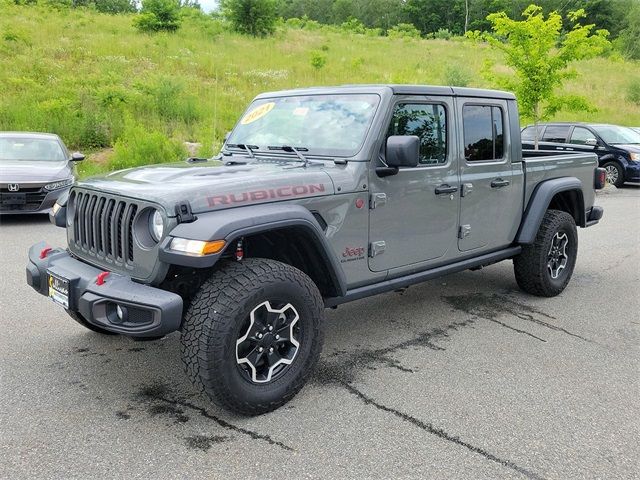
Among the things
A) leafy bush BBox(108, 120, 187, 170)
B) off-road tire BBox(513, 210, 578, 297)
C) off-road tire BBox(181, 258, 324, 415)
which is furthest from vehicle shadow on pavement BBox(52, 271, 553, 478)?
leafy bush BBox(108, 120, 187, 170)

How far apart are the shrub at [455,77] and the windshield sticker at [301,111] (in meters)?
21.6

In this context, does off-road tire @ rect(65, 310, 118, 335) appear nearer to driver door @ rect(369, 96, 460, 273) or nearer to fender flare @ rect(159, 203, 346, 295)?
fender flare @ rect(159, 203, 346, 295)

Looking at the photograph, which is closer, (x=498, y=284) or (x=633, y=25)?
(x=498, y=284)

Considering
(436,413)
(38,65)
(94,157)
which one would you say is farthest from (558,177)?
(38,65)

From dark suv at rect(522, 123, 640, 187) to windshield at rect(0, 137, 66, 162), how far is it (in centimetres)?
1107

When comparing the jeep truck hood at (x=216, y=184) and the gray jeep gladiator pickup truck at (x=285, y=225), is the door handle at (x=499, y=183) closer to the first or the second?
the gray jeep gladiator pickup truck at (x=285, y=225)

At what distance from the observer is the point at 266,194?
134 inches

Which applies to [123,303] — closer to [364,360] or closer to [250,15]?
[364,360]

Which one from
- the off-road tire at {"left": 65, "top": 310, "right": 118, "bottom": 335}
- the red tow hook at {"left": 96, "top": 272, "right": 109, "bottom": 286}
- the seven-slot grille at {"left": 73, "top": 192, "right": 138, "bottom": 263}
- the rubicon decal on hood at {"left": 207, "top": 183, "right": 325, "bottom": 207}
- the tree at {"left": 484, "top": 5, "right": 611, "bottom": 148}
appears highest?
the tree at {"left": 484, "top": 5, "right": 611, "bottom": 148}

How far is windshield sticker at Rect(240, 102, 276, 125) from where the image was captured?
15.4ft

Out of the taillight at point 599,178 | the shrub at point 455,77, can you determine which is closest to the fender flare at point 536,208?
the taillight at point 599,178

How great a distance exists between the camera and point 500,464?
289 cm

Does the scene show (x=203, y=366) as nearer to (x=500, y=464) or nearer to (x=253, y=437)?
(x=253, y=437)

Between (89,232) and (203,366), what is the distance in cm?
123
